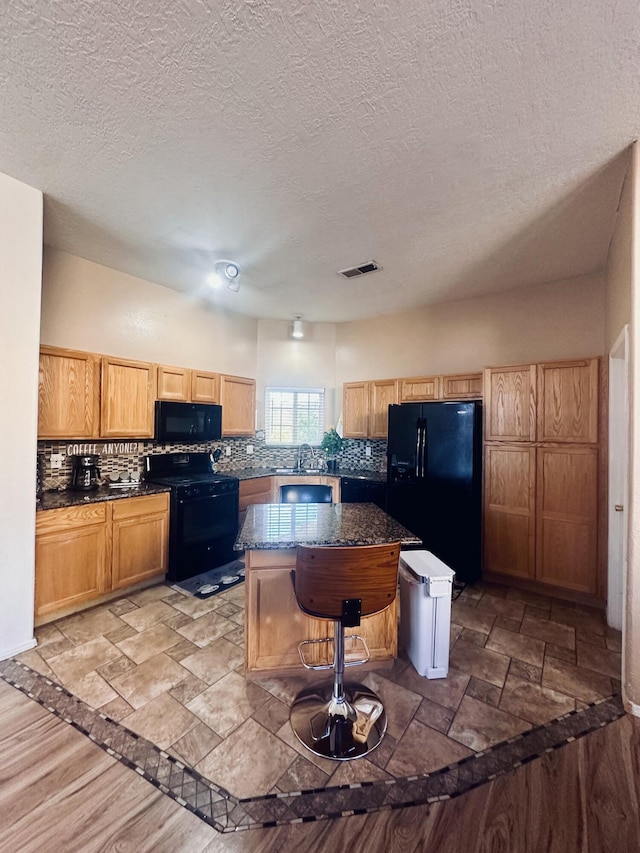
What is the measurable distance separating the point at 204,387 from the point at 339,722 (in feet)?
11.0

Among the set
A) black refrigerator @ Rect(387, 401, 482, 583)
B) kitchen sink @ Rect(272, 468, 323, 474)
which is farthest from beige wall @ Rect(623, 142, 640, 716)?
kitchen sink @ Rect(272, 468, 323, 474)

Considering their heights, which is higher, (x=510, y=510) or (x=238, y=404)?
(x=238, y=404)

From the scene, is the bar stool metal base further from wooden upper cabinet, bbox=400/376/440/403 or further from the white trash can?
wooden upper cabinet, bbox=400/376/440/403

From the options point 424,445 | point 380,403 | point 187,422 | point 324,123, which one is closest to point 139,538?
point 187,422

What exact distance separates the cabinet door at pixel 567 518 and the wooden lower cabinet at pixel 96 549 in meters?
3.51

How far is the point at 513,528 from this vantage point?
131 inches

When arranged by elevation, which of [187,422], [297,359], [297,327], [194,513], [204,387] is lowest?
[194,513]

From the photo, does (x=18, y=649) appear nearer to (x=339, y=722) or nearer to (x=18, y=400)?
(x=18, y=400)

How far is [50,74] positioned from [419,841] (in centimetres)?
334

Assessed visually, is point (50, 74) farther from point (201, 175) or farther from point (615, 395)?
point (615, 395)

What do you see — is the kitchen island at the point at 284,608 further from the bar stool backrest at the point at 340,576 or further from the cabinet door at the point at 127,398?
the cabinet door at the point at 127,398

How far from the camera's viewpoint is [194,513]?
11.2ft

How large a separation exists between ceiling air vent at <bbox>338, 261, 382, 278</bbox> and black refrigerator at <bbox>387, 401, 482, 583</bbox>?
143 cm

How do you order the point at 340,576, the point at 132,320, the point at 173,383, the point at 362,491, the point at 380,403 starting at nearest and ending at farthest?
the point at 340,576 < the point at 132,320 < the point at 173,383 < the point at 362,491 < the point at 380,403
